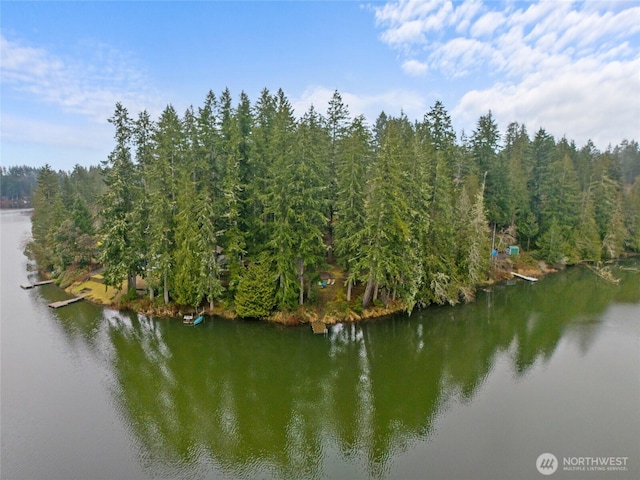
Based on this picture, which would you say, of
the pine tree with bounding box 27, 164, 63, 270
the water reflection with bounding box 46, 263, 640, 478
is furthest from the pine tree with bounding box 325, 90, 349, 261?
the pine tree with bounding box 27, 164, 63, 270

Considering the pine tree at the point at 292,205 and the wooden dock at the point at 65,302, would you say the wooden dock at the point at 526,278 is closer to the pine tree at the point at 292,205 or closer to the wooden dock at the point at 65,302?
the pine tree at the point at 292,205

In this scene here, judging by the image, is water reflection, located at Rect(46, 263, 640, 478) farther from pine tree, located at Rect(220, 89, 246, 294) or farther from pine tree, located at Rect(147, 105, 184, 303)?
pine tree, located at Rect(220, 89, 246, 294)

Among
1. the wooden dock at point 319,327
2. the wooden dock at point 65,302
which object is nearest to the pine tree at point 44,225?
the wooden dock at point 65,302

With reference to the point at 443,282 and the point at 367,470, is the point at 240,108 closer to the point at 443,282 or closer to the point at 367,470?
the point at 443,282

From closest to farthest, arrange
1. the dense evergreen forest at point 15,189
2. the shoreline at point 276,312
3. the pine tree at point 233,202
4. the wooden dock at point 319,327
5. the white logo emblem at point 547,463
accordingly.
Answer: the white logo emblem at point 547,463, the wooden dock at point 319,327, the shoreline at point 276,312, the pine tree at point 233,202, the dense evergreen forest at point 15,189

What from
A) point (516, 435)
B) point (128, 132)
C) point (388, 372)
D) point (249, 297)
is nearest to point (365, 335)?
point (388, 372)

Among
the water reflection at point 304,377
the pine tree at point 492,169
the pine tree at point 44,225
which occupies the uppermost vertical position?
the pine tree at point 492,169
